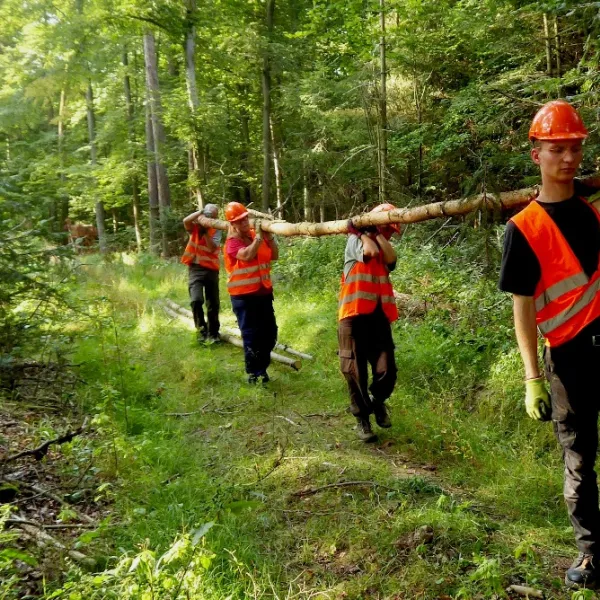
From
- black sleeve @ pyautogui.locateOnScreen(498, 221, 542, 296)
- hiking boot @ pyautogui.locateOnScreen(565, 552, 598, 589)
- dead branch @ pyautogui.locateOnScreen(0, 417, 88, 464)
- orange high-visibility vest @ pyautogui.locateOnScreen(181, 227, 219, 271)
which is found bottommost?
hiking boot @ pyautogui.locateOnScreen(565, 552, 598, 589)

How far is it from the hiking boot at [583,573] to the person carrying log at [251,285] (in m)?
4.43

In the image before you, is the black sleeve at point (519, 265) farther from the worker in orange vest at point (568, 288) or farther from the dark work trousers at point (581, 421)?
the dark work trousers at point (581, 421)

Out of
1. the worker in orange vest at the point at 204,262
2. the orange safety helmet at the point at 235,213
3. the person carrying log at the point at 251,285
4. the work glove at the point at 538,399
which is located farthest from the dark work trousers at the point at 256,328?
the work glove at the point at 538,399

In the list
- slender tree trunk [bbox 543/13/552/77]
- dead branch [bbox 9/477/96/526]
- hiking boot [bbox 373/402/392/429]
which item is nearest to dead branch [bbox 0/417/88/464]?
dead branch [bbox 9/477/96/526]

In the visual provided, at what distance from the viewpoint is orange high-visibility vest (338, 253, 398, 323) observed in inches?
197

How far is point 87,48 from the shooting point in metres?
14.8

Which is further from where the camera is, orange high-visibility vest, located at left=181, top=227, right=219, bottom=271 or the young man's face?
orange high-visibility vest, located at left=181, top=227, right=219, bottom=271

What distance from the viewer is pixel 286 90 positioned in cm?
1564

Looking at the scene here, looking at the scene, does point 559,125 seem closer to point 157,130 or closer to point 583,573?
point 583,573

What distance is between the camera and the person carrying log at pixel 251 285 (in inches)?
259

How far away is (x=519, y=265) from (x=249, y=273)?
4207mm

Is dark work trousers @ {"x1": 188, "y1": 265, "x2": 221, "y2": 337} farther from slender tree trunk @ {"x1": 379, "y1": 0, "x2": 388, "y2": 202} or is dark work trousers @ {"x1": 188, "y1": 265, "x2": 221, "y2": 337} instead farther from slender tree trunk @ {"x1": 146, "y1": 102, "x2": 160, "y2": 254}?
slender tree trunk @ {"x1": 146, "y1": 102, "x2": 160, "y2": 254}

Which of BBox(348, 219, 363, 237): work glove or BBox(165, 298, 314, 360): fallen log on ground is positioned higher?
BBox(348, 219, 363, 237): work glove

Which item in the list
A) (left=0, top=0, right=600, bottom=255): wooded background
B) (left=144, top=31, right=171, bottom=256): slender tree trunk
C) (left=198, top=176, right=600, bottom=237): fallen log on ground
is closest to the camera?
(left=198, top=176, right=600, bottom=237): fallen log on ground
